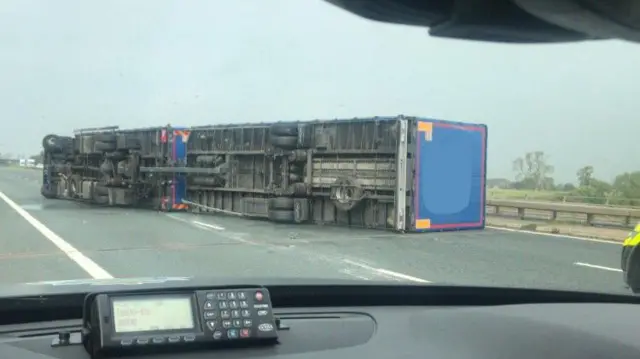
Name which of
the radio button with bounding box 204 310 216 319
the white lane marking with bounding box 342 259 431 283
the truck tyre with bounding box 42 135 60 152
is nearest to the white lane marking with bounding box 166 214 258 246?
the white lane marking with bounding box 342 259 431 283

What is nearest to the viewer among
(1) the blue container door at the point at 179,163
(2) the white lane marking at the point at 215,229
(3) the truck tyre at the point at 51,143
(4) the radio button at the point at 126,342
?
(4) the radio button at the point at 126,342

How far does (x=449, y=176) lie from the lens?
1678 centimetres

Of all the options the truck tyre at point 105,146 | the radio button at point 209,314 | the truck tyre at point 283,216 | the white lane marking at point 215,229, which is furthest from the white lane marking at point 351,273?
the truck tyre at point 105,146

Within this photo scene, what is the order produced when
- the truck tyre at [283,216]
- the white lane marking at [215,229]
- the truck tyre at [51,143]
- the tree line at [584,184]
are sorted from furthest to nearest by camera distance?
1. the truck tyre at [51,143]
2. the truck tyre at [283,216]
3. the white lane marking at [215,229]
4. the tree line at [584,184]

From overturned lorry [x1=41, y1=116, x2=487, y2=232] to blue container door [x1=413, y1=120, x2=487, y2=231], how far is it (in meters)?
0.02

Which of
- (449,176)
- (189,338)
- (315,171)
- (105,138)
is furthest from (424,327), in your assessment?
(105,138)

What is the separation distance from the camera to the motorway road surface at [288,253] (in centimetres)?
911

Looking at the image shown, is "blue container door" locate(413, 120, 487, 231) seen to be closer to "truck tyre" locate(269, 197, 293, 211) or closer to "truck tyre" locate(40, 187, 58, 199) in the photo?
"truck tyre" locate(269, 197, 293, 211)

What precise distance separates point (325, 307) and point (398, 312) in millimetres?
372

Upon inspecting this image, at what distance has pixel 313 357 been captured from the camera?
101 inches

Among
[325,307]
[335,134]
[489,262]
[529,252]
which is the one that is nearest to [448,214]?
[335,134]

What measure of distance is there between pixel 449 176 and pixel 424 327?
1403 centimetres

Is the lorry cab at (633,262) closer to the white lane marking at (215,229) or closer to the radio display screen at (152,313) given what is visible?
the radio display screen at (152,313)

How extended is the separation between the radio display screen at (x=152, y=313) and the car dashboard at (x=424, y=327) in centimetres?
10
